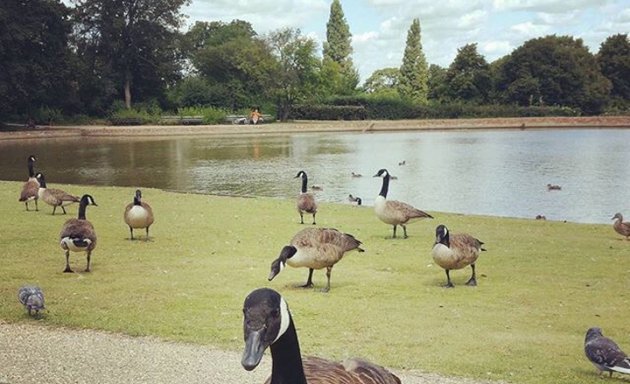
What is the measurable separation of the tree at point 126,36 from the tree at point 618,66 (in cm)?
6086

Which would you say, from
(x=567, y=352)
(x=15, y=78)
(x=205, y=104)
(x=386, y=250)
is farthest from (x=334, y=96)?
(x=567, y=352)

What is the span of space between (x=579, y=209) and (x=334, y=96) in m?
67.4

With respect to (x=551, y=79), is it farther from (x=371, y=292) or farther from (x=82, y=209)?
(x=371, y=292)

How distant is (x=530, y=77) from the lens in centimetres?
8688

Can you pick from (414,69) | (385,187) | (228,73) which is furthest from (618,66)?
(385,187)

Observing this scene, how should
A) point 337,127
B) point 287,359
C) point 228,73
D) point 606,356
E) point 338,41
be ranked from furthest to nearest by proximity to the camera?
1. point 338,41
2. point 228,73
3. point 337,127
4. point 606,356
5. point 287,359

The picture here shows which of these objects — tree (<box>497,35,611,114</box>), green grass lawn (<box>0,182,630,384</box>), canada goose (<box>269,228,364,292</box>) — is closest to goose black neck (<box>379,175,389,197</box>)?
green grass lawn (<box>0,182,630,384</box>)

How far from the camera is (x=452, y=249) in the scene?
10000 millimetres

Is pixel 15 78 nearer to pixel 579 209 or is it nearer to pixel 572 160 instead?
pixel 572 160

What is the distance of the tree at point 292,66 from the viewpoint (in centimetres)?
8238

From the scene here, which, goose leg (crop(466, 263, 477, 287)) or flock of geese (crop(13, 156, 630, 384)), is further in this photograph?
goose leg (crop(466, 263, 477, 287))

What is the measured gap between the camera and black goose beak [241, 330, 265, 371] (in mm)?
3156

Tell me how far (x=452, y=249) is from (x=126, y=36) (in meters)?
72.2

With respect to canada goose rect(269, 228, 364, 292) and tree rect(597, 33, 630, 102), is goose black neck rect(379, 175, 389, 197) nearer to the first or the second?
canada goose rect(269, 228, 364, 292)
